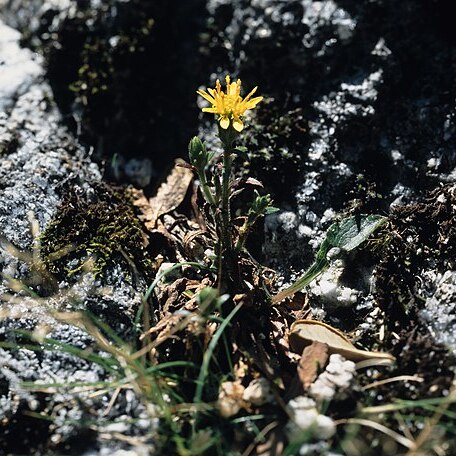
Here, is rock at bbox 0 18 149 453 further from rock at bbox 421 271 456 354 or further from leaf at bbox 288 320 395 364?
rock at bbox 421 271 456 354

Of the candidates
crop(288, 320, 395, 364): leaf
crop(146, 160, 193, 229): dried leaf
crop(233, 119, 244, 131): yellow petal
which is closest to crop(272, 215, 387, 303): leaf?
crop(288, 320, 395, 364): leaf

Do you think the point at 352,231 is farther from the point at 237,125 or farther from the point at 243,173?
the point at 237,125

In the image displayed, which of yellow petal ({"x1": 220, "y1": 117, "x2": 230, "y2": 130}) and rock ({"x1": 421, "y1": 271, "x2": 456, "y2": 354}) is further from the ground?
yellow petal ({"x1": 220, "y1": 117, "x2": 230, "y2": 130})

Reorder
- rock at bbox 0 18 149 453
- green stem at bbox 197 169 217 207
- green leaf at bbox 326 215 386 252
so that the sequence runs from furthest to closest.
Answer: green leaf at bbox 326 215 386 252 → green stem at bbox 197 169 217 207 → rock at bbox 0 18 149 453

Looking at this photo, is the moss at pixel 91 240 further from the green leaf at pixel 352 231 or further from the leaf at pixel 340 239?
the green leaf at pixel 352 231

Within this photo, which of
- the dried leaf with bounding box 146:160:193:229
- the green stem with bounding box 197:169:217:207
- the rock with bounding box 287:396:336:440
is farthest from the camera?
the dried leaf with bounding box 146:160:193:229
